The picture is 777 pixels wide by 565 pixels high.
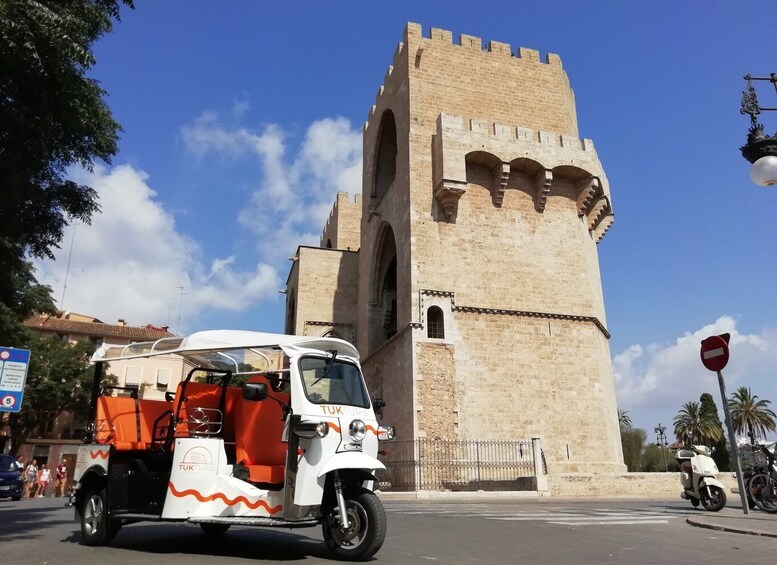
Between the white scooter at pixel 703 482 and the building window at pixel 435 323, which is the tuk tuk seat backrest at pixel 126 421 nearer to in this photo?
the white scooter at pixel 703 482

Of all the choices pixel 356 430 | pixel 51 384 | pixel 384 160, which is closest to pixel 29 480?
pixel 51 384

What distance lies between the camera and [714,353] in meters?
8.95

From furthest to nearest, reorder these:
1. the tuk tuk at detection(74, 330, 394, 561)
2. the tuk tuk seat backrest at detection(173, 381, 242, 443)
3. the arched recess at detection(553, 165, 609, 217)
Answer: the arched recess at detection(553, 165, 609, 217) < the tuk tuk seat backrest at detection(173, 381, 242, 443) < the tuk tuk at detection(74, 330, 394, 561)

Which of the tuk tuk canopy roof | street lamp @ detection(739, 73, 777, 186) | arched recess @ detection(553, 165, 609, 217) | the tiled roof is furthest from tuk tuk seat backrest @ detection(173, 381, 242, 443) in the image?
the tiled roof

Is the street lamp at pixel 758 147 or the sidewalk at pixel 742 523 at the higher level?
the street lamp at pixel 758 147

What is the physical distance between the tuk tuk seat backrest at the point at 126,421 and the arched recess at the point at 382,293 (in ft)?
65.2

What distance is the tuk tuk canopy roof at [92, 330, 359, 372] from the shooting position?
17.8 feet

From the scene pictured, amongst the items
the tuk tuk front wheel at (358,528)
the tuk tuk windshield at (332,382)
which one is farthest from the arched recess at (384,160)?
the tuk tuk front wheel at (358,528)

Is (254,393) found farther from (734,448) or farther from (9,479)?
(9,479)

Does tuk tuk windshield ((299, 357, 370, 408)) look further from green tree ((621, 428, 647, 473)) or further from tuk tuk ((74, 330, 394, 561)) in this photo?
green tree ((621, 428, 647, 473))

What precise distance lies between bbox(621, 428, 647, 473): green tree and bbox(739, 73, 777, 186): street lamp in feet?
132

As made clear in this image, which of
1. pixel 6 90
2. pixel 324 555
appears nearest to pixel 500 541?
pixel 324 555

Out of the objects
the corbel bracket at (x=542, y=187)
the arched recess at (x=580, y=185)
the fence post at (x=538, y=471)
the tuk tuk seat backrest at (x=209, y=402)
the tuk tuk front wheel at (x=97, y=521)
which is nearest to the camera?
the tuk tuk front wheel at (x=97, y=521)

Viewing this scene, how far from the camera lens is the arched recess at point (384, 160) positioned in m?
27.7
